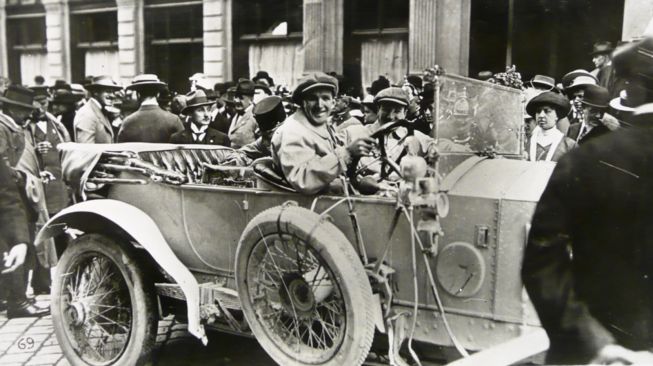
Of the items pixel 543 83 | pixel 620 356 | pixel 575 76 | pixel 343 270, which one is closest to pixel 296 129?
pixel 343 270

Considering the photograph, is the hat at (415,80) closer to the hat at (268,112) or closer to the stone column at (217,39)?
the hat at (268,112)

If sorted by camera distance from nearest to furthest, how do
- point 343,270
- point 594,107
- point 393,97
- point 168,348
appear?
point 343,270
point 594,107
point 168,348
point 393,97

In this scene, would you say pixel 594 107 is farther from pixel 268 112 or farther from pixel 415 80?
pixel 415 80

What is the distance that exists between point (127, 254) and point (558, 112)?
10.7 ft

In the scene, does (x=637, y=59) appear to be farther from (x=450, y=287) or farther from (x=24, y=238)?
(x=24, y=238)

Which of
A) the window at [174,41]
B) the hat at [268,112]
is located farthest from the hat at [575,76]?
the window at [174,41]

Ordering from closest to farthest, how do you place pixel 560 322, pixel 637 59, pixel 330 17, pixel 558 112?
pixel 637 59 → pixel 560 322 → pixel 558 112 → pixel 330 17

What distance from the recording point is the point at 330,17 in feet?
35.0

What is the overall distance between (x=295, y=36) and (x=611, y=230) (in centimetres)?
1011

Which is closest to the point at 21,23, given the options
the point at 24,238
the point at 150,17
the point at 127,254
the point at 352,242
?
the point at 150,17

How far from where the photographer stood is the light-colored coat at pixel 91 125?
21.5 feet

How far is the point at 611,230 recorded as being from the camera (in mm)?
2100


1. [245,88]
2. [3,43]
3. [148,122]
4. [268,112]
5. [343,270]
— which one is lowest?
[343,270]

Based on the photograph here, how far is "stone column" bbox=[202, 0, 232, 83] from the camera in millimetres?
12391
